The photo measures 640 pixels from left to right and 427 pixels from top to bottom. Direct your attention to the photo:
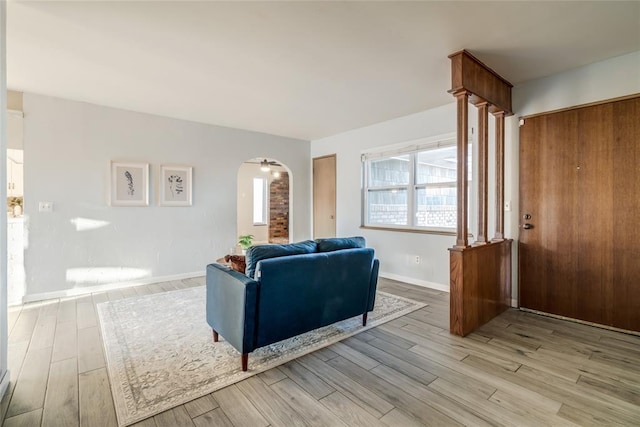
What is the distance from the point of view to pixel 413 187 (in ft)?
14.8

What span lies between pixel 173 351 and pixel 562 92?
4385mm

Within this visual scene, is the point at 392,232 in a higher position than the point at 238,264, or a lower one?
higher

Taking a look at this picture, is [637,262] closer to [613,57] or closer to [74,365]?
[613,57]

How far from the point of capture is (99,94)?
3.67 meters

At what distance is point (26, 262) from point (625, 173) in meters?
6.45

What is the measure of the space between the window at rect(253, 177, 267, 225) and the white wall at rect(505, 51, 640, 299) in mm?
6567

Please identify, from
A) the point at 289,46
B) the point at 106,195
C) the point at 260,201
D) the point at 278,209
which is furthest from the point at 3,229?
the point at 278,209

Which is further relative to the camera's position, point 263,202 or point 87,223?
point 263,202

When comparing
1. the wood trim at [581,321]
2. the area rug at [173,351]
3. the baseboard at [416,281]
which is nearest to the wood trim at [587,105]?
the wood trim at [581,321]

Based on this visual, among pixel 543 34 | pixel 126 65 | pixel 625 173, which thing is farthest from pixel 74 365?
pixel 625 173

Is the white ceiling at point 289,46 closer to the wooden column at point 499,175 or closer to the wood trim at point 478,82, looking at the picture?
the wood trim at point 478,82

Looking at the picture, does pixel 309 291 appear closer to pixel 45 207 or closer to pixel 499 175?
pixel 499 175

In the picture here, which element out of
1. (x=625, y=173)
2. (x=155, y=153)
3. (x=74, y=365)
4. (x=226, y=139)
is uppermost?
(x=226, y=139)

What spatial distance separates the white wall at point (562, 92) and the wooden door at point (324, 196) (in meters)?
3.03
